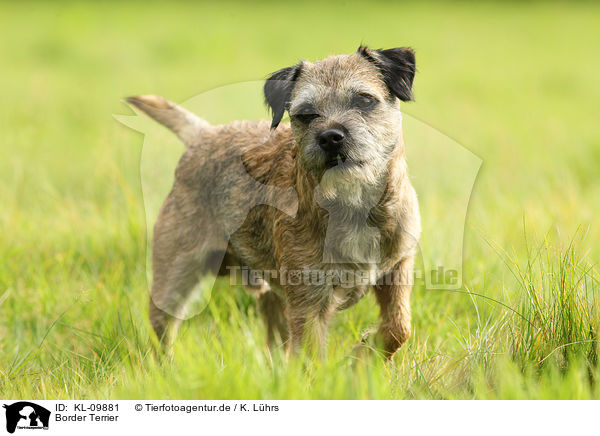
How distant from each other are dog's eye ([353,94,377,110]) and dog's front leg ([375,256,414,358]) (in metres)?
0.87

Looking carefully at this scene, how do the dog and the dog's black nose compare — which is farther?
the dog

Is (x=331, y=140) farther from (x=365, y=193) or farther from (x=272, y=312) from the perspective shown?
(x=272, y=312)

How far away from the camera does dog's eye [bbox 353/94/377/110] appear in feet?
10.9

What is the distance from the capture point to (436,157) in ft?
21.0

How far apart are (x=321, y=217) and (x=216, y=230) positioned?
3.30 ft

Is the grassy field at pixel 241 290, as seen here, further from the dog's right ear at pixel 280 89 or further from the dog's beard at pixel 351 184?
the dog's right ear at pixel 280 89

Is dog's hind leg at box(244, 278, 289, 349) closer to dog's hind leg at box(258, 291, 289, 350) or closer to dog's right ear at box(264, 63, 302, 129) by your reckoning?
dog's hind leg at box(258, 291, 289, 350)

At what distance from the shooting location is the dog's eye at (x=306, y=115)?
3314mm

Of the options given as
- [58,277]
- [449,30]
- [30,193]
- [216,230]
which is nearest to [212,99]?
[216,230]

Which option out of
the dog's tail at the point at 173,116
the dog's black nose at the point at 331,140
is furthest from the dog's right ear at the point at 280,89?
the dog's tail at the point at 173,116
